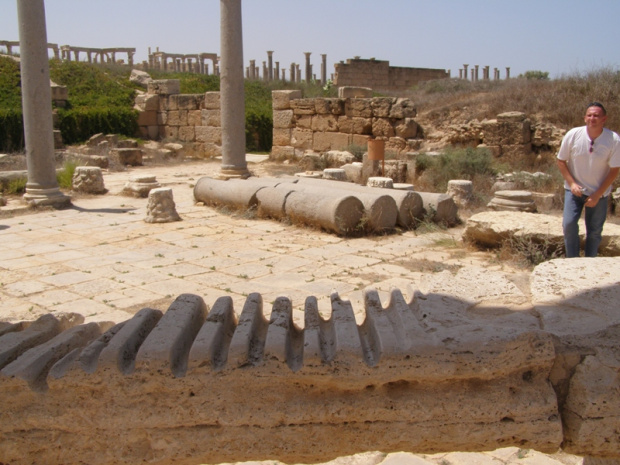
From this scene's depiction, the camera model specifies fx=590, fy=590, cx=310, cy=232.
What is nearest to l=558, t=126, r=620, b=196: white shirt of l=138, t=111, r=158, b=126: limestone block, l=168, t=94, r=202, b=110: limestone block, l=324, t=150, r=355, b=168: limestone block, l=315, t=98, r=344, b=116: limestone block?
l=324, t=150, r=355, b=168: limestone block

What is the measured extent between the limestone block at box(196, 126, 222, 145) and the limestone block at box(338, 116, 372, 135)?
15.6 feet

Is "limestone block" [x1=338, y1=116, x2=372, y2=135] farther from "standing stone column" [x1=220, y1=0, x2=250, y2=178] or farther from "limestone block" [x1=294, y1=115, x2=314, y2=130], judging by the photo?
"standing stone column" [x1=220, y1=0, x2=250, y2=178]

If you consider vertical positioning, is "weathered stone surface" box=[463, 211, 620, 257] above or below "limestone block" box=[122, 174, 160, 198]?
below

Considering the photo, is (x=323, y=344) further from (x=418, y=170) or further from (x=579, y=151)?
(x=418, y=170)

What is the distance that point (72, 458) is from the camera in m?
2.51

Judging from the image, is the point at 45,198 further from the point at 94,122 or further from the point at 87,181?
the point at 94,122

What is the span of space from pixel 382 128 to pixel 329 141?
5.97 ft

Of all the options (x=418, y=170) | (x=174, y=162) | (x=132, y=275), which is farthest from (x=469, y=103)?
(x=132, y=275)

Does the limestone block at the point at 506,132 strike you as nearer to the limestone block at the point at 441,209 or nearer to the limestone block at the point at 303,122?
the limestone block at the point at 303,122

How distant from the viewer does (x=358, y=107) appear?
17188 millimetres

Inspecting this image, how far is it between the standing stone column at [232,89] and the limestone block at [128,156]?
557 cm

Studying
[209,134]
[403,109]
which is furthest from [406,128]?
[209,134]

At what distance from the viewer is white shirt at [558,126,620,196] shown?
18.5ft

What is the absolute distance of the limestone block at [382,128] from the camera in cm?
1680
